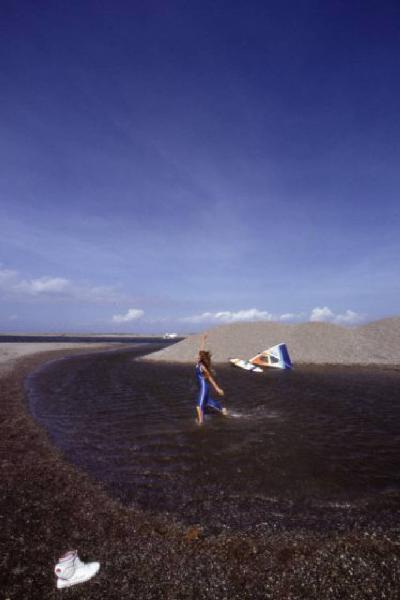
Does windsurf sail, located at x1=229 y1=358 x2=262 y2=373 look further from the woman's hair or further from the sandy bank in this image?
the sandy bank

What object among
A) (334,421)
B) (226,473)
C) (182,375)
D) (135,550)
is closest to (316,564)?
(135,550)

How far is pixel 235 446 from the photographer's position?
10.4m

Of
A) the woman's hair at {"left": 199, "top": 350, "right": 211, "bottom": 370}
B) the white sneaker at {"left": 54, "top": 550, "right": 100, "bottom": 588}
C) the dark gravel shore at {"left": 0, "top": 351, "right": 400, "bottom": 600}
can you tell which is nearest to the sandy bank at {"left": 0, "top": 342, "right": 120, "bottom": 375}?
the woman's hair at {"left": 199, "top": 350, "right": 211, "bottom": 370}

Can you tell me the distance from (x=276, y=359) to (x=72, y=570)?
3047cm

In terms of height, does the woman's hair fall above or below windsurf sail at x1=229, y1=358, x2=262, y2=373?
above

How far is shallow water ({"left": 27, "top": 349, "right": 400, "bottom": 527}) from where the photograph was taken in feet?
23.2

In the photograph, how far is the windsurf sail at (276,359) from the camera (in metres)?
32.7

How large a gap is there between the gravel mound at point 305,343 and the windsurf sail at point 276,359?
14.5ft

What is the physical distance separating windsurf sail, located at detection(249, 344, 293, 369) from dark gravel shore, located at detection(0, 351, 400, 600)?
26.0 m

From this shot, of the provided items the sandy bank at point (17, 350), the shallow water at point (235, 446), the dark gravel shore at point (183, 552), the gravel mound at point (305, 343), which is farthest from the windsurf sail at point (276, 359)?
the dark gravel shore at point (183, 552)

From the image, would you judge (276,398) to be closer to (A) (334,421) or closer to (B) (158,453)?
(A) (334,421)

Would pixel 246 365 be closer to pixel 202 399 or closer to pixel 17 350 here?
pixel 202 399

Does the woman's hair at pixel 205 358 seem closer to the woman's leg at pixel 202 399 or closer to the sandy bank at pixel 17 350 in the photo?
the woman's leg at pixel 202 399

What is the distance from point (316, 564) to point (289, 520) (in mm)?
1306
